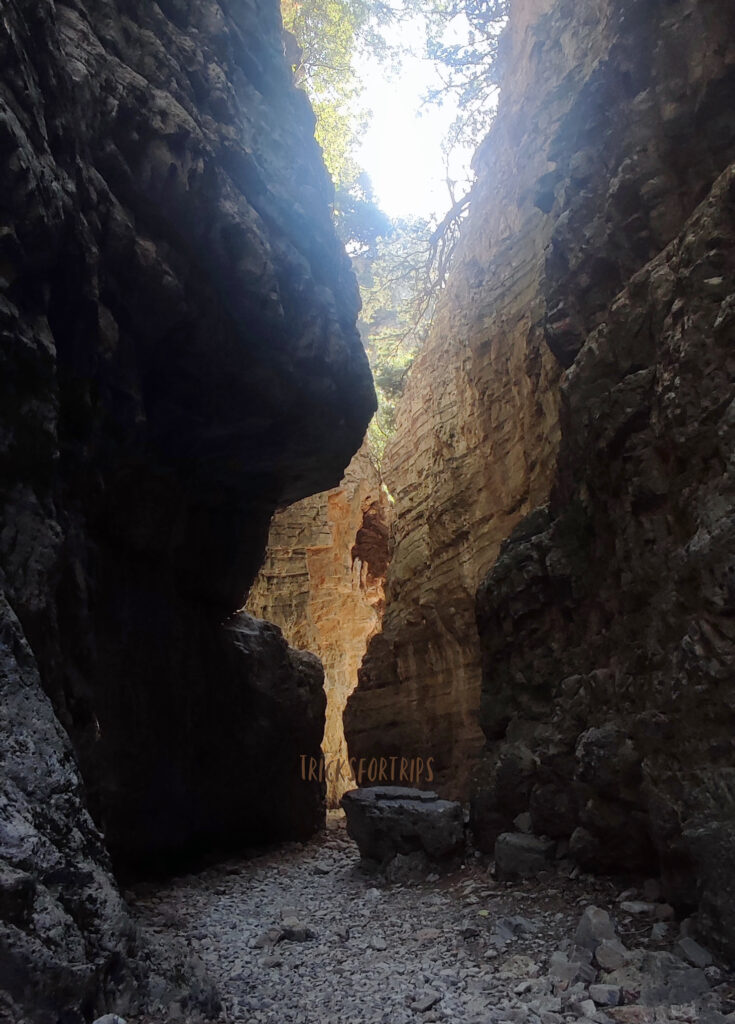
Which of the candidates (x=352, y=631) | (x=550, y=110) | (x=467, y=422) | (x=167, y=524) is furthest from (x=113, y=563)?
(x=352, y=631)

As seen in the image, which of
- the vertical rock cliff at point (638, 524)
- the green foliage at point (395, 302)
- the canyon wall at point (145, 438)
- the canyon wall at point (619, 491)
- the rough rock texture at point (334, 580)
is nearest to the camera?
the canyon wall at point (145, 438)

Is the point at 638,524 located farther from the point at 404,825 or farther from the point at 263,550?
the point at 263,550

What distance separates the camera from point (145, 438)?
798 centimetres

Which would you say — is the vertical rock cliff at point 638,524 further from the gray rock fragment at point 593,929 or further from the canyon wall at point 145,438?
the canyon wall at point 145,438

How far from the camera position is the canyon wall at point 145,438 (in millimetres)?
3609

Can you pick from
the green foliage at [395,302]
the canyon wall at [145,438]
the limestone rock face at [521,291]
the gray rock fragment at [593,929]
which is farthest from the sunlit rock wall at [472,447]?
the gray rock fragment at [593,929]

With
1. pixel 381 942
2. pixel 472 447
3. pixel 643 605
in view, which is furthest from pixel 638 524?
Answer: pixel 472 447

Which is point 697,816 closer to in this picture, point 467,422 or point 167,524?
point 167,524

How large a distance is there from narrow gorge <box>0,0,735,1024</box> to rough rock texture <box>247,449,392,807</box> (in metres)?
6.11

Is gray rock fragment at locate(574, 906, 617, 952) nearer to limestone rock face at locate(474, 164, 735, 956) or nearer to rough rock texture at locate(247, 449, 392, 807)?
limestone rock face at locate(474, 164, 735, 956)

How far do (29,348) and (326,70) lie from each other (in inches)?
606

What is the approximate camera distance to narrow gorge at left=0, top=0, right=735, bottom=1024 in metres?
4.06

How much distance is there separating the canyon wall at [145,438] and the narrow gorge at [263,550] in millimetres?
39

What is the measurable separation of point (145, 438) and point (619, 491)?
534 cm
